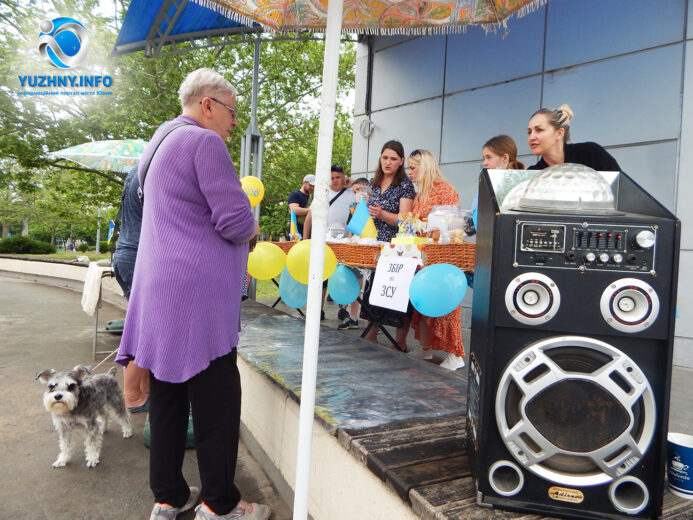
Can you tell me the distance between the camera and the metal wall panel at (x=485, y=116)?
521 centimetres

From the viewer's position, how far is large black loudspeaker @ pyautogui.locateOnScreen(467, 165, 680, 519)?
972 mm

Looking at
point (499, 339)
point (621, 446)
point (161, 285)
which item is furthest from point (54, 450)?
point (621, 446)

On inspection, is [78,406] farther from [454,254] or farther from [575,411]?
[575,411]

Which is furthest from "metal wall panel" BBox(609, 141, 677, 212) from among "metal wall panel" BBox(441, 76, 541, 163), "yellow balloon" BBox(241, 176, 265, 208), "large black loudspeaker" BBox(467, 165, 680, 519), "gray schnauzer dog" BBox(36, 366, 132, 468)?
"gray schnauzer dog" BBox(36, 366, 132, 468)

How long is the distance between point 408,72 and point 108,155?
4.22 m

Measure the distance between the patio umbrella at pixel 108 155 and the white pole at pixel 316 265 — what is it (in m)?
4.93

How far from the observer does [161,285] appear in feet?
5.16

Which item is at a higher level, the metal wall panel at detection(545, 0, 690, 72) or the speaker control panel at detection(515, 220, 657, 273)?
the metal wall panel at detection(545, 0, 690, 72)

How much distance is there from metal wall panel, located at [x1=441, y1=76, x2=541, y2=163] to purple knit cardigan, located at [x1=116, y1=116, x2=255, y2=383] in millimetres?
4487

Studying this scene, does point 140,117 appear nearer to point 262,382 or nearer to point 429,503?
point 262,382

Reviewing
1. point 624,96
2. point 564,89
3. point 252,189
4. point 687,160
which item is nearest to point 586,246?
point 252,189

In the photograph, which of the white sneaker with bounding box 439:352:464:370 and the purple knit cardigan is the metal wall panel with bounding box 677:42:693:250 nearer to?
the white sneaker with bounding box 439:352:464:370

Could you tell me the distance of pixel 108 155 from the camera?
217 inches

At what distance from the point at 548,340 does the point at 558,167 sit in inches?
18.5
